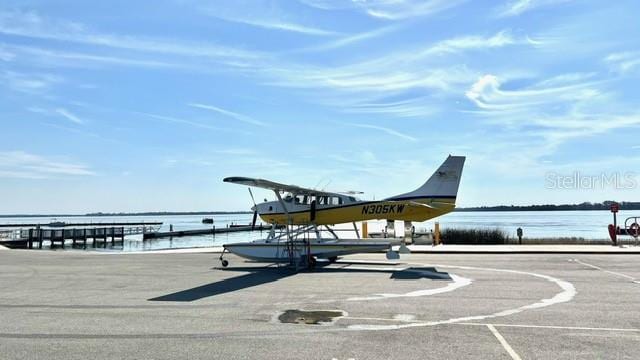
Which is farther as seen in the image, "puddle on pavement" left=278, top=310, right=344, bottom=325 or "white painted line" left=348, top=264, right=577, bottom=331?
"puddle on pavement" left=278, top=310, right=344, bottom=325

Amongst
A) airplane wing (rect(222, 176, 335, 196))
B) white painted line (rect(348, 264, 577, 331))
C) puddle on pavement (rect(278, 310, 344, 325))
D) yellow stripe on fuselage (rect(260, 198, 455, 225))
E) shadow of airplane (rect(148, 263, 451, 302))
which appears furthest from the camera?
yellow stripe on fuselage (rect(260, 198, 455, 225))

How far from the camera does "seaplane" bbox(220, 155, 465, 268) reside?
19203 millimetres

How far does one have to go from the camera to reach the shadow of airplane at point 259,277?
1214 centimetres

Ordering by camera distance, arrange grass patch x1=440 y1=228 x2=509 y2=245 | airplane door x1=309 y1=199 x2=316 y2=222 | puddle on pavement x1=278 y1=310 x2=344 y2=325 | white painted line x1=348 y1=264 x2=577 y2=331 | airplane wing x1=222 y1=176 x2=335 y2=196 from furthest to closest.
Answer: grass patch x1=440 y1=228 x2=509 y2=245 < airplane door x1=309 y1=199 x2=316 y2=222 < airplane wing x1=222 y1=176 x2=335 y2=196 < puddle on pavement x1=278 y1=310 x2=344 y2=325 < white painted line x1=348 y1=264 x2=577 y2=331

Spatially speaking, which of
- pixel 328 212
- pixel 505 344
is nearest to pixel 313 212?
pixel 328 212

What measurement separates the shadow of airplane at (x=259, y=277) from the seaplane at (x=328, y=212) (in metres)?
0.65

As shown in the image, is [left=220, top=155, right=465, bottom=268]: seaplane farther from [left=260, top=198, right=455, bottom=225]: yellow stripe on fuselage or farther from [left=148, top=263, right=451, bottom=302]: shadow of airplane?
[left=148, top=263, right=451, bottom=302]: shadow of airplane

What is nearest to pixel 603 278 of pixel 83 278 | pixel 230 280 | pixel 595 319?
pixel 595 319

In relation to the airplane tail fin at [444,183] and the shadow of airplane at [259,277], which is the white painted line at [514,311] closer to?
Answer: the shadow of airplane at [259,277]

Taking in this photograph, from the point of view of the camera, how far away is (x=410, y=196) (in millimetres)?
21016

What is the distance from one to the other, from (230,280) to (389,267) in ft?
21.2

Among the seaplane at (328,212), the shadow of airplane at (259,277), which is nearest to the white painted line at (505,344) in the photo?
the shadow of airplane at (259,277)

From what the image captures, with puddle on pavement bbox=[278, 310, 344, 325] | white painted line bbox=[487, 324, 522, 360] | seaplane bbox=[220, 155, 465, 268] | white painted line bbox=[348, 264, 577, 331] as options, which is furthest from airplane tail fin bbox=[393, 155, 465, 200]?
white painted line bbox=[487, 324, 522, 360]

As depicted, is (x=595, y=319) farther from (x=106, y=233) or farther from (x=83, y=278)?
(x=106, y=233)
